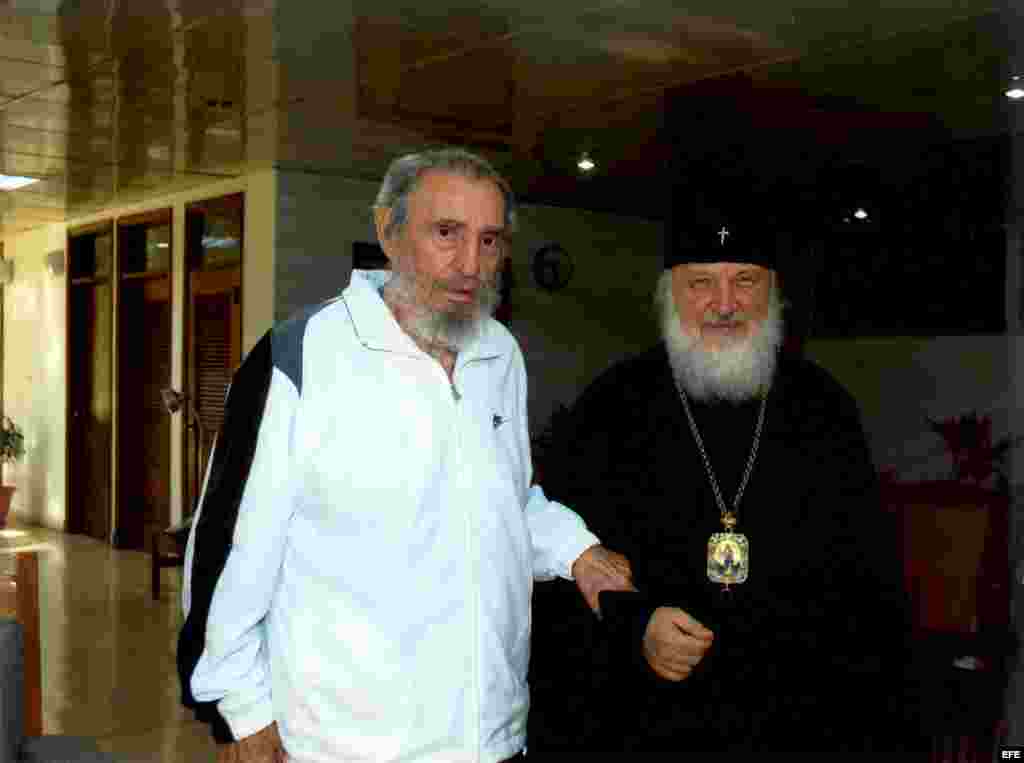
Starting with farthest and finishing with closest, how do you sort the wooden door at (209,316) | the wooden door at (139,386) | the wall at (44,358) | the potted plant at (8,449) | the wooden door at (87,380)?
the potted plant at (8,449)
the wooden door at (87,380)
the wooden door at (139,386)
the wall at (44,358)
the wooden door at (209,316)

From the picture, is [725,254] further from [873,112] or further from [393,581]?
[873,112]

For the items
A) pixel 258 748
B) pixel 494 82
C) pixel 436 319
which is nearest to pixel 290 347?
pixel 436 319

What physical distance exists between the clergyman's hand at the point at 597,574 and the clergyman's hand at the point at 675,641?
3.5 inches

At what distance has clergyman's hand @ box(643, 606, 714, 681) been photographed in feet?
6.47

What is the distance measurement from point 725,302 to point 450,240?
2.48 ft

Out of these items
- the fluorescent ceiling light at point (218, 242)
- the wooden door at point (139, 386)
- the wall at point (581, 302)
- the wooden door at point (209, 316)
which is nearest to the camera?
the wooden door at point (209, 316)

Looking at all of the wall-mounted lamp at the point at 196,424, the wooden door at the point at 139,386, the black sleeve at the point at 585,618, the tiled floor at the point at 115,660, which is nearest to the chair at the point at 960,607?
the black sleeve at the point at 585,618

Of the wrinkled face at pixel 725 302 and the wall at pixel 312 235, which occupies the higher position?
the wall at pixel 312 235

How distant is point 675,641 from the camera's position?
1974 millimetres

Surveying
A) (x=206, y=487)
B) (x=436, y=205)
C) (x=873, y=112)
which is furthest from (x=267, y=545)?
(x=873, y=112)

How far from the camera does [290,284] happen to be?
7.53 m

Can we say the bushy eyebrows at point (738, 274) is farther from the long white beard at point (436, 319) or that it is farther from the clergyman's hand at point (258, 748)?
the clergyman's hand at point (258, 748)

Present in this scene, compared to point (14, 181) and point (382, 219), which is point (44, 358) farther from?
point (382, 219)

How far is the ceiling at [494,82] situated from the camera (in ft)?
14.2
